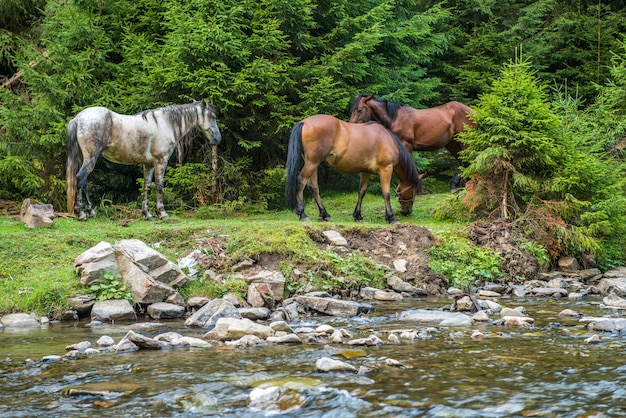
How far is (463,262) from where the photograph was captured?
9.75 m

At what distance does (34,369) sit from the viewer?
493 centimetres

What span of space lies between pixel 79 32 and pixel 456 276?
9927mm

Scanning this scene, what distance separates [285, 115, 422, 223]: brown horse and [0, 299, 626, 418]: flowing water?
16.6 ft

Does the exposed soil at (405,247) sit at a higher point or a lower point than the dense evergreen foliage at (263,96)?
lower

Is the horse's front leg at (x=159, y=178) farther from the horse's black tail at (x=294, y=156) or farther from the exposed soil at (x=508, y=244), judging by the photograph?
the exposed soil at (x=508, y=244)

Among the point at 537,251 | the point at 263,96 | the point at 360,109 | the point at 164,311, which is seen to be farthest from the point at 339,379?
the point at 263,96

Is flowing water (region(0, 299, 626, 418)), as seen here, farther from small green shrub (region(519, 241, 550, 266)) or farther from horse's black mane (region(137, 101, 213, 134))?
horse's black mane (region(137, 101, 213, 134))

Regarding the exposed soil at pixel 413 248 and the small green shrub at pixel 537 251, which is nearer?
the exposed soil at pixel 413 248

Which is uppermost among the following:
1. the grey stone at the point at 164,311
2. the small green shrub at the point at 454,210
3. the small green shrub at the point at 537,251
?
the small green shrub at the point at 454,210

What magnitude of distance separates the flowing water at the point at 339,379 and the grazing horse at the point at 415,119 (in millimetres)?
7672

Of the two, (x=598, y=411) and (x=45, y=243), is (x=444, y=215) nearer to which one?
(x=45, y=243)

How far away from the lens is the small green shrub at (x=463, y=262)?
9.45m

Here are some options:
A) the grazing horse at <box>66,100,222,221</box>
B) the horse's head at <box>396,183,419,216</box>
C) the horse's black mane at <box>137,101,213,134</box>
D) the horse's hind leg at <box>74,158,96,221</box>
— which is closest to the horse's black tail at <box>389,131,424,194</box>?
the horse's head at <box>396,183,419,216</box>

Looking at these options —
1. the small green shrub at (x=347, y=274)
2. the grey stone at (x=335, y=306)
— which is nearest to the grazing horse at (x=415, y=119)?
the small green shrub at (x=347, y=274)
